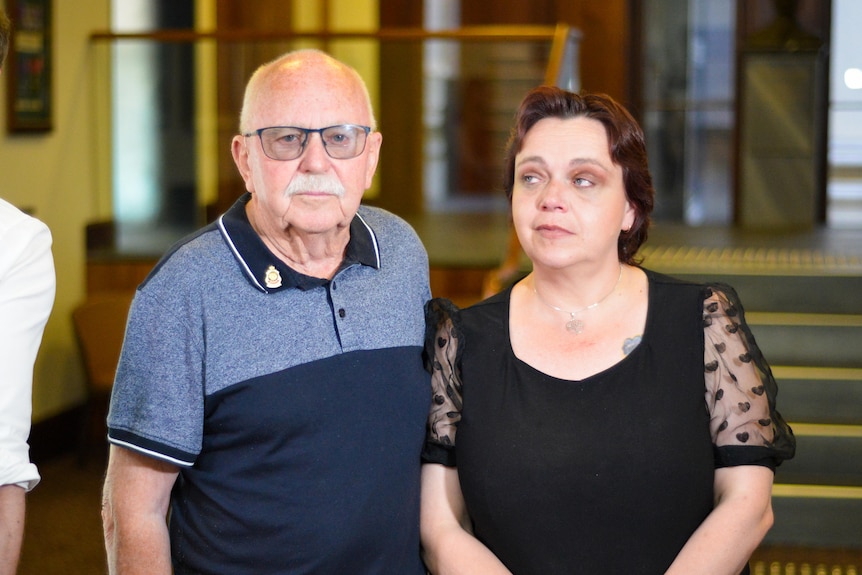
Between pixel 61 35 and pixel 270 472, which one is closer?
pixel 270 472

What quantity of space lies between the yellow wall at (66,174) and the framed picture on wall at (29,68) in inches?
3.7

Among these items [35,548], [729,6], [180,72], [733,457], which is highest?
[729,6]

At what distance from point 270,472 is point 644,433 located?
661 mm

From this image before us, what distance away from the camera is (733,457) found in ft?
7.00

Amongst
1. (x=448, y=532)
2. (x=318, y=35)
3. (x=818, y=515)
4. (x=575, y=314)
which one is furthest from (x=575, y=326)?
(x=318, y=35)

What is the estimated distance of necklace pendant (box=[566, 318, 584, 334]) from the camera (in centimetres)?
222

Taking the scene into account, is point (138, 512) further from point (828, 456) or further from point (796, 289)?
point (796, 289)

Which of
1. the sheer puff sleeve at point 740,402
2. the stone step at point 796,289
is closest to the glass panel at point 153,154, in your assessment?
the stone step at point 796,289

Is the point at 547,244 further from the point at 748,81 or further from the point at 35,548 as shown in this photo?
the point at 748,81

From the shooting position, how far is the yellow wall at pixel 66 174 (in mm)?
5820

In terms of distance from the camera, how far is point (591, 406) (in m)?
2.13

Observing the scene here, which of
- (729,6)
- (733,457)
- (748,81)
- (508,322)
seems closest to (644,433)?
(733,457)

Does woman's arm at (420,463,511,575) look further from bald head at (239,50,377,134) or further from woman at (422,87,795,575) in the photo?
bald head at (239,50,377,134)

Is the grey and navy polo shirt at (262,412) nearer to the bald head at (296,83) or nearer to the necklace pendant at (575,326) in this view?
the bald head at (296,83)
